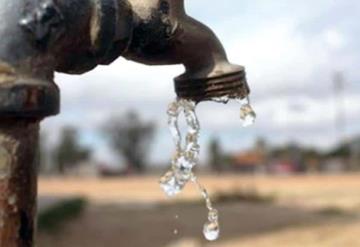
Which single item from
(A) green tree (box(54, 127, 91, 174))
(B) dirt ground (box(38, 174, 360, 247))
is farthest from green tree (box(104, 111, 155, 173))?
(B) dirt ground (box(38, 174, 360, 247))

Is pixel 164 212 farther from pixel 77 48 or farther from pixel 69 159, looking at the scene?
pixel 69 159

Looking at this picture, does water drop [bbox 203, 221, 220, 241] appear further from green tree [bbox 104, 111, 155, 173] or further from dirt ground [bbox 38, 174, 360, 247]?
green tree [bbox 104, 111, 155, 173]

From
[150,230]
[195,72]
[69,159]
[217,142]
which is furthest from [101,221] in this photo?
[69,159]

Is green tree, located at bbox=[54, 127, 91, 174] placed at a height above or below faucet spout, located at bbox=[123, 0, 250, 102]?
below

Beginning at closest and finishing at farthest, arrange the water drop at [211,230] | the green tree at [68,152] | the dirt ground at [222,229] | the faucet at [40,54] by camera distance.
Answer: the faucet at [40,54]
the water drop at [211,230]
the dirt ground at [222,229]
the green tree at [68,152]

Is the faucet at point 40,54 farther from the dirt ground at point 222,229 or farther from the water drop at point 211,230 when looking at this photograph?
the dirt ground at point 222,229

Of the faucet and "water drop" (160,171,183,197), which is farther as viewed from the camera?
"water drop" (160,171,183,197)

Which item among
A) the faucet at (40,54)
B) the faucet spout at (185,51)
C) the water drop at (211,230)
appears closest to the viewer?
the faucet at (40,54)

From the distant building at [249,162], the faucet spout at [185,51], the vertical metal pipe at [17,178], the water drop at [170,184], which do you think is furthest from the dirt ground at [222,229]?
the distant building at [249,162]
